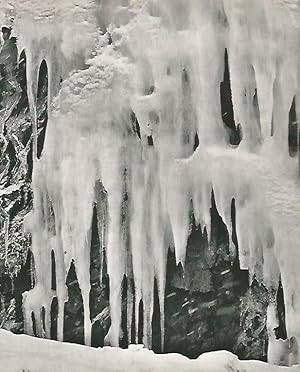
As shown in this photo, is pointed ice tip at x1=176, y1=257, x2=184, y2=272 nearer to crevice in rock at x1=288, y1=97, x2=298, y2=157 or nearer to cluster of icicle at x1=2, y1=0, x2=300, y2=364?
cluster of icicle at x1=2, y1=0, x2=300, y2=364

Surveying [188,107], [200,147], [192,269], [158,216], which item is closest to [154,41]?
[188,107]

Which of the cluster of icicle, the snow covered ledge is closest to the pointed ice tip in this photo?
the cluster of icicle

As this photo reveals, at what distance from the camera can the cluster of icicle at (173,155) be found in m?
1.73

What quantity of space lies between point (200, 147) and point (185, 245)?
25 centimetres

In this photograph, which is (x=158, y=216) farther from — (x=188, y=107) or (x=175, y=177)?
(x=188, y=107)

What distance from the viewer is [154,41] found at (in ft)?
5.73

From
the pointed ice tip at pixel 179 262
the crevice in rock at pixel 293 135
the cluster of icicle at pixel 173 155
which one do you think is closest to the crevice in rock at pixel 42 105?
the cluster of icicle at pixel 173 155

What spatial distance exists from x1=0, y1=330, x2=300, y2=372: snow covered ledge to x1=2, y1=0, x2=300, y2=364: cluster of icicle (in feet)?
0.12

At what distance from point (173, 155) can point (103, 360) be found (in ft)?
1.78

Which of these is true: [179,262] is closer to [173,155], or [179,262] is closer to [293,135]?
[173,155]

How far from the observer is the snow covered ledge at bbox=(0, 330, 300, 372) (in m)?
1.71

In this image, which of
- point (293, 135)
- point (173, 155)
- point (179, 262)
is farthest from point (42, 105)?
point (293, 135)

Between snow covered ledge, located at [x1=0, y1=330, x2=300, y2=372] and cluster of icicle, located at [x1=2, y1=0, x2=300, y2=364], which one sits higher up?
cluster of icicle, located at [x1=2, y1=0, x2=300, y2=364]

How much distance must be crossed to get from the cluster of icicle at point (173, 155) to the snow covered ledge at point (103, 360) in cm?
4
